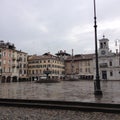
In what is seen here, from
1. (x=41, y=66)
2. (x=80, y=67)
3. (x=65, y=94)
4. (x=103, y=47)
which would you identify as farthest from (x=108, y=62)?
(x=65, y=94)

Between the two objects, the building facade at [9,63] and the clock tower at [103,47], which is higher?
the clock tower at [103,47]

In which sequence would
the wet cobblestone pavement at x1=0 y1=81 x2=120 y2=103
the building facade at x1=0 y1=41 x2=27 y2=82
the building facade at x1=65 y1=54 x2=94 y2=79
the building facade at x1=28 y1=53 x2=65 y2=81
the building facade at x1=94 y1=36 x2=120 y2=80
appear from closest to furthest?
the wet cobblestone pavement at x1=0 y1=81 x2=120 y2=103
the building facade at x1=0 y1=41 x2=27 y2=82
the building facade at x1=94 y1=36 x2=120 y2=80
the building facade at x1=28 y1=53 x2=65 y2=81
the building facade at x1=65 y1=54 x2=94 y2=79

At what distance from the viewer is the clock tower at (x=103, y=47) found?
88.6 meters

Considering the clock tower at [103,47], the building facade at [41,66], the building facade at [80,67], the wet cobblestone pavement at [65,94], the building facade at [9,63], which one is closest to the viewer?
the wet cobblestone pavement at [65,94]

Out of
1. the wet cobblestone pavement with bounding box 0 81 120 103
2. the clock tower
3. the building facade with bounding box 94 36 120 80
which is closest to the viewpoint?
the wet cobblestone pavement with bounding box 0 81 120 103

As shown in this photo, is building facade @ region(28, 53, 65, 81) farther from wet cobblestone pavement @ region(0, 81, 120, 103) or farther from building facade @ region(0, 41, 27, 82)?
wet cobblestone pavement @ region(0, 81, 120, 103)

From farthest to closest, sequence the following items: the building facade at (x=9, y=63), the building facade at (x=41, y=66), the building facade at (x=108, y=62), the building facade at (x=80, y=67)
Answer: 1. the building facade at (x=80, y=67)
2. the building facade at (x=41, y=66)
3. the building facade at (x=108, y=62)
4. the building facade at (x=9, y=63)

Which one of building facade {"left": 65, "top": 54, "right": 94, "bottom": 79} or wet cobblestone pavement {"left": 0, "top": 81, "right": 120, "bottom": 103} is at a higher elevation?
building facade {"left": 65, "top": 54, "right": 94, "bottom": 79}

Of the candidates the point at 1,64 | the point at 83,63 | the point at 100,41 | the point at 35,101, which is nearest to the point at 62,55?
the point at 83,63

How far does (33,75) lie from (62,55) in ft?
95.5

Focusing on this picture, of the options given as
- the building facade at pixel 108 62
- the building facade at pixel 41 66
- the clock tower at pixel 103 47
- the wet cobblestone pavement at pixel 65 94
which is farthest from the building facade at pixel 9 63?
the wet cobblestone pavement at pixel 65 94

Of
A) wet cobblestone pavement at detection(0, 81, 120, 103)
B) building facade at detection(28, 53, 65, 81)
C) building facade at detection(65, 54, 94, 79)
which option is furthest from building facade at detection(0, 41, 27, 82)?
wet cobblestone pavement at detection(0, 81, 120, 103)

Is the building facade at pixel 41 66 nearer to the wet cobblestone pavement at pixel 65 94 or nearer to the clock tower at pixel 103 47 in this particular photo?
the clock tower at pixel 103 47

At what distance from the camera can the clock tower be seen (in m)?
88.6
